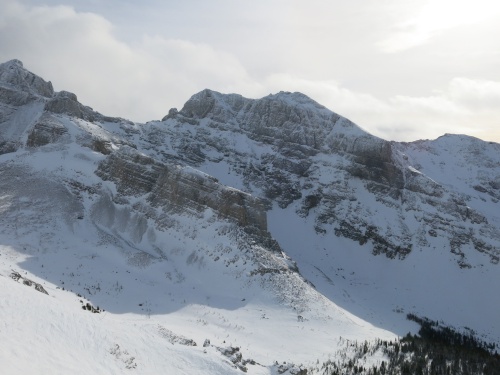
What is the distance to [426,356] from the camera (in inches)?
2781

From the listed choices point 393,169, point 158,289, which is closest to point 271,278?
point 158,289

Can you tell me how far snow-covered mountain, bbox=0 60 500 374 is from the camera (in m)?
40.8

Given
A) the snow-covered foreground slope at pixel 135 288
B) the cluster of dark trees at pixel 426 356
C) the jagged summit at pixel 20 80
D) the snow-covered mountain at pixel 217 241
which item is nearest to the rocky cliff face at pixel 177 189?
the snow-covered mountain at pixel 217 241

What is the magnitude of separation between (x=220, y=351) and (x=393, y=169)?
399 feet

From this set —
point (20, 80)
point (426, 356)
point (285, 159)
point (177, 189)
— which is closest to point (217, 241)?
point (177, 189)

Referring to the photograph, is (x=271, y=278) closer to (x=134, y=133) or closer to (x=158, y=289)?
(x=158, y=289)

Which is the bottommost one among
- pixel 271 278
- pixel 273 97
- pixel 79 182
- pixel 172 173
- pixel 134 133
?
pixel 271 278

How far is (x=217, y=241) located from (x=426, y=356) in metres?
36.7

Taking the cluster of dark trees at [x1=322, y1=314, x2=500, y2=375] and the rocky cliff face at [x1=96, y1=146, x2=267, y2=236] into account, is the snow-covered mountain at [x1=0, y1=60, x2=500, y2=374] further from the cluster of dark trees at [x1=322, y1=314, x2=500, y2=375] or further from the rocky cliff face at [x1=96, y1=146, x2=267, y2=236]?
the cluster of dark trees at [x1=322, y1=314, x2=500, y2=375]

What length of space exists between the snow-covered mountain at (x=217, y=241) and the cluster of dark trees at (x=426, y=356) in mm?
3198

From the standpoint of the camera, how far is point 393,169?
153125 millimetres

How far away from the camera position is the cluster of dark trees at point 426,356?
56088 mm

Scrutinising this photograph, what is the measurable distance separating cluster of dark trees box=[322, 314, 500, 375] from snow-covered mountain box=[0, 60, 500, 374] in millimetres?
3198

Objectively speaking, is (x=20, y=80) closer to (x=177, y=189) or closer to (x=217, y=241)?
(x=177, y=189)
